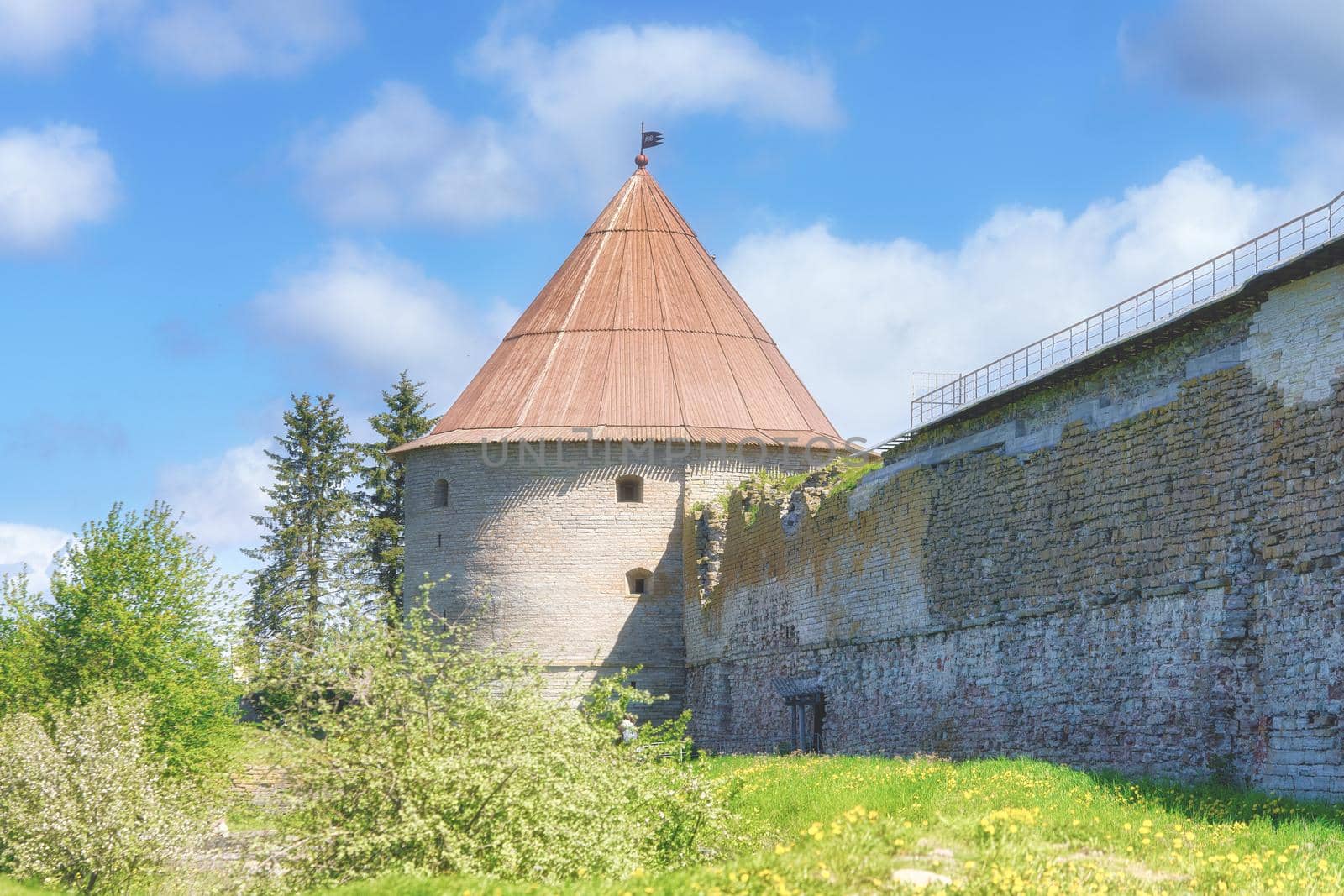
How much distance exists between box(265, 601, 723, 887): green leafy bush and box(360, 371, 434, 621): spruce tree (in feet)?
87.4

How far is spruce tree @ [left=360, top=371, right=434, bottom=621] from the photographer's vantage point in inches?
1572

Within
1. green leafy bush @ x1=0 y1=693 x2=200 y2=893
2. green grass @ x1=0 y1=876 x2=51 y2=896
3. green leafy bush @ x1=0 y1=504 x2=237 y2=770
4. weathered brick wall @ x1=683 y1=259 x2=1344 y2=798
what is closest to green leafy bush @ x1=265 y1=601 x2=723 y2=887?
green grass @ x1=0 y1=876 x2=51 y2=896

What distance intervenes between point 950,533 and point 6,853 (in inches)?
472

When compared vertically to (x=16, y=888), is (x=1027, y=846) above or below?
above

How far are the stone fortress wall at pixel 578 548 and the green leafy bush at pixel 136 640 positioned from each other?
5.57 meters

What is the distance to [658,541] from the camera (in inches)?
1257

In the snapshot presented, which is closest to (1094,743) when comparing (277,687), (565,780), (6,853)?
(565,780)

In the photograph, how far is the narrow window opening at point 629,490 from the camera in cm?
3209

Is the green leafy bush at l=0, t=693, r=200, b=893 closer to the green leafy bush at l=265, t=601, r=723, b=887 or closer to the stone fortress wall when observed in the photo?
the green leafy bush at l=265, t=601, r=723, b=887

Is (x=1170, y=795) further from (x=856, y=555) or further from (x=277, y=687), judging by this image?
(x=856, y=555)

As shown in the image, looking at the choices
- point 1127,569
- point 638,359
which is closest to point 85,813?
point 1127,569

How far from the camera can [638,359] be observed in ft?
112

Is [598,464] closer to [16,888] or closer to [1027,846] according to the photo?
[16,888]

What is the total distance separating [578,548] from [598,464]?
1.74 m
